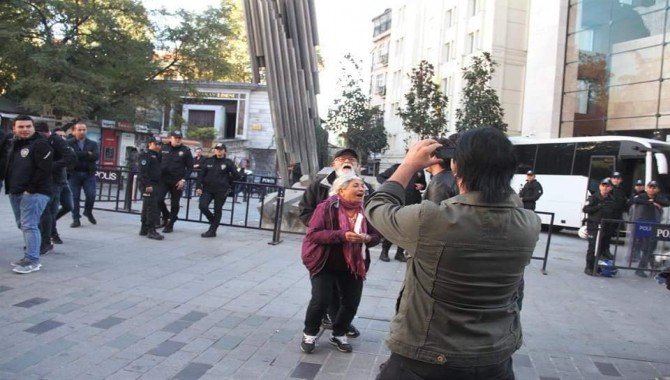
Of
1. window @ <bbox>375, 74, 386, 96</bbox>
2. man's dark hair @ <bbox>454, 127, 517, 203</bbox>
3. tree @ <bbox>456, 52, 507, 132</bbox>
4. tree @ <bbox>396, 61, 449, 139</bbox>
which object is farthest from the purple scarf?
window @ <bbox>375, 74, 386, 96</bbox>

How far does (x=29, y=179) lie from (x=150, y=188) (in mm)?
3153

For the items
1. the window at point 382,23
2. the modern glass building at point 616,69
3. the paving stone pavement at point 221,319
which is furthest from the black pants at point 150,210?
the window at point 382,23

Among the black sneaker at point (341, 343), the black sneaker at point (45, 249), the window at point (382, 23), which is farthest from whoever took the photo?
the window at point (382, 23)

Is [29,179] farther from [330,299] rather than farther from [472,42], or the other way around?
[472,42]

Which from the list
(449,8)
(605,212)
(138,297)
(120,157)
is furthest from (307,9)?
(449,8)

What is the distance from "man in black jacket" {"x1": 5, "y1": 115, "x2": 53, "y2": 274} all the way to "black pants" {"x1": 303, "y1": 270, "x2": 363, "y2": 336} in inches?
142

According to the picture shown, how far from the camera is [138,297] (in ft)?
18.7

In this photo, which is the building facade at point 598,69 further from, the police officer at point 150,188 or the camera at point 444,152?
the camera at point 444,152

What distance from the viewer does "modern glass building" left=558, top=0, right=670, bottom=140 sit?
22.3 m

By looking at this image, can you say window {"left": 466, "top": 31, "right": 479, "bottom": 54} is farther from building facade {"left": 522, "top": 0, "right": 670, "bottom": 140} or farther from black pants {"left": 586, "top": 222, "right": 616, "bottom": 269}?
black pants {"left": 586, "top": 222, "right": 616, "bottom": 269}

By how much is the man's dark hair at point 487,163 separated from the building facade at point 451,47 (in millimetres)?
26108

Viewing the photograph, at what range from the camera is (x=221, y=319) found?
5.23m

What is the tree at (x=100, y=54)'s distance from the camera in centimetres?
→ 2023

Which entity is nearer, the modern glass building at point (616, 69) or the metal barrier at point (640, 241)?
the metal barrier at point (640, 241)
